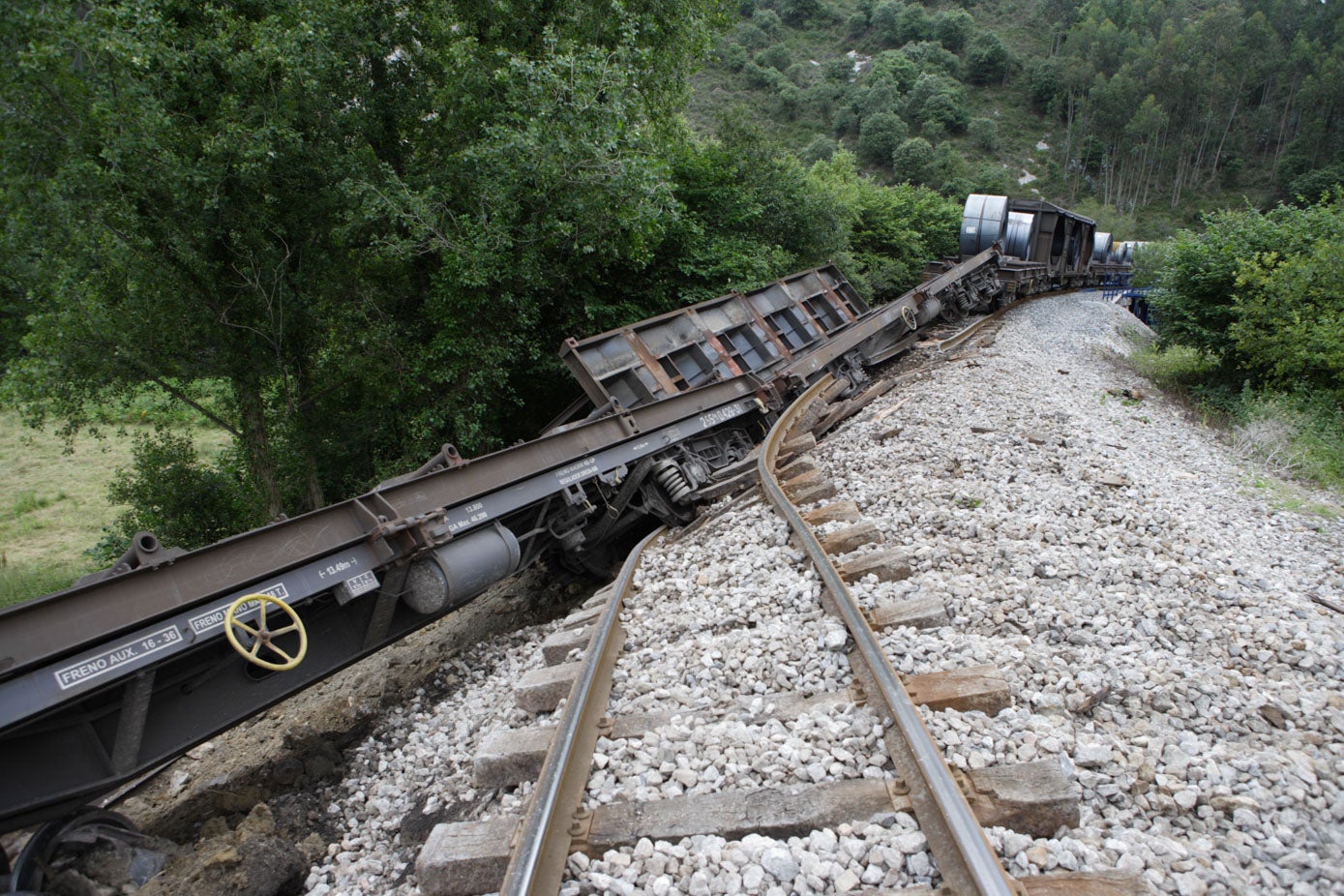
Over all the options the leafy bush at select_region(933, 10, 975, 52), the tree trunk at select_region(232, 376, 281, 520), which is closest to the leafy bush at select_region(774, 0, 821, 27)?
the leafy bush at select_region(933, 10, 975, 52)

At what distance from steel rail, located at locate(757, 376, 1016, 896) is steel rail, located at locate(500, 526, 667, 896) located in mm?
1303

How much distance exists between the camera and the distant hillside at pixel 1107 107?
6194cm

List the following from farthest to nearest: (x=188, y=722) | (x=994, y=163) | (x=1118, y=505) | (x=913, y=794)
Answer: (x=994, y=163)
(x=1118, y=505)
(x=188, y=722)
(x=913, y=794)

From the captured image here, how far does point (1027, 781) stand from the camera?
8.70 ft

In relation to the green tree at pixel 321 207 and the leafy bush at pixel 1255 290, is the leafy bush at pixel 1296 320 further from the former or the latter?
the green tree at pixel 321 207

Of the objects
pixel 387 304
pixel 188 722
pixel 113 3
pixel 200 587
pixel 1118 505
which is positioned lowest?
pixel 1118 505

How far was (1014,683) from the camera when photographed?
11.2 feet

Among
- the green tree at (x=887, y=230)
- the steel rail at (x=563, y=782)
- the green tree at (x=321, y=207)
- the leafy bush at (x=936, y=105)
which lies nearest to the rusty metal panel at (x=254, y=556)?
the steel rail at (x=563, y=782)

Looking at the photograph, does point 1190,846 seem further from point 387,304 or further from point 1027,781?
point 387,304

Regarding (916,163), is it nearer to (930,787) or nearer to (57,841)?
(930,787)

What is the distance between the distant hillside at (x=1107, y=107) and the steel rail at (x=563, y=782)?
5330 centimetres

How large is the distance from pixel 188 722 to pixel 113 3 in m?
9.79

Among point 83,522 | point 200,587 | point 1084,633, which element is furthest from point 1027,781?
point 83,522

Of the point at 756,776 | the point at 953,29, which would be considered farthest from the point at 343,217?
the point at 953,29
